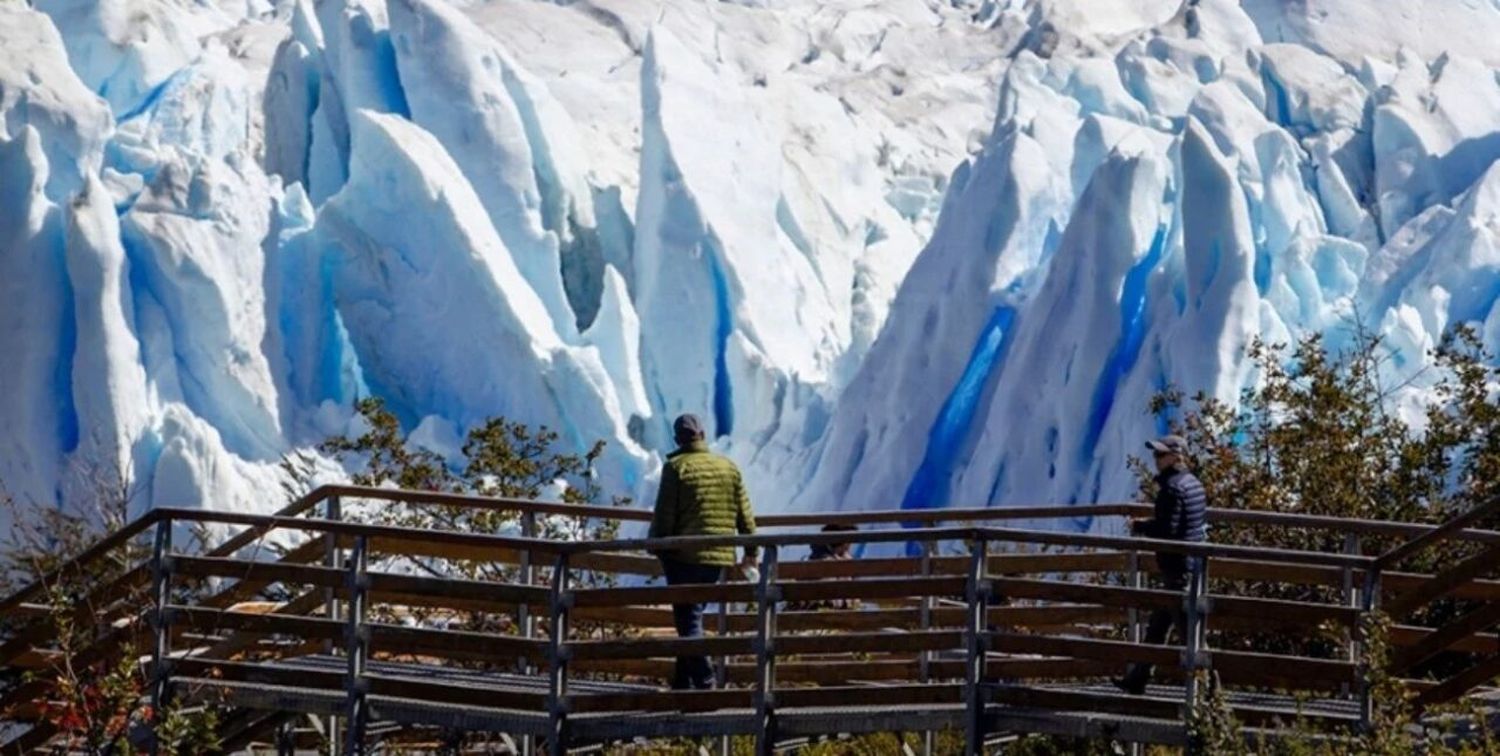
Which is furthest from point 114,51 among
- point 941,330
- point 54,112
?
point 941,330

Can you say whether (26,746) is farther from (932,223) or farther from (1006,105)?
(932,223)

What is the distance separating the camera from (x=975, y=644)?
10.1 metres

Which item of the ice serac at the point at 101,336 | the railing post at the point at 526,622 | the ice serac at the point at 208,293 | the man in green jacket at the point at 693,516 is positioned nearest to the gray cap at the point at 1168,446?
the man in green jacket at the point at 693,516

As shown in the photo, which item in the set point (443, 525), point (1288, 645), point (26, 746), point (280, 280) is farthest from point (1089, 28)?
point (26, 746)

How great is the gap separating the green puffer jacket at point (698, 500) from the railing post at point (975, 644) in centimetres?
93

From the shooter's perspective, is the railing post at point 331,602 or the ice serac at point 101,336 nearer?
the railing post at point 331,602

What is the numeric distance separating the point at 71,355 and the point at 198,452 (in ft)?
6.27

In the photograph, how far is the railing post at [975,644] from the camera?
1005 centimetres

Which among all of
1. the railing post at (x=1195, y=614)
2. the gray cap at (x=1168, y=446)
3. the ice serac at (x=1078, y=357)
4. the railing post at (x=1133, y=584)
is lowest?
the railing post at (x=1195, y=614)

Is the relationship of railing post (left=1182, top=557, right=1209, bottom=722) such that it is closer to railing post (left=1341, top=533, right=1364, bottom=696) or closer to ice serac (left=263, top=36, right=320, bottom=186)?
railing post (left=1341, top=533, right=1364, bottom=696)

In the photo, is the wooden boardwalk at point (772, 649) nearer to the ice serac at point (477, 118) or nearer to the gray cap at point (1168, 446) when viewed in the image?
the gray cap at point (1168, 446)

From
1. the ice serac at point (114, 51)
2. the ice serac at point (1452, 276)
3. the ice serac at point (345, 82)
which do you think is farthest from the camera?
the ice serac at point (114, 51)

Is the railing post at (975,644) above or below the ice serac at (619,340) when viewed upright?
below

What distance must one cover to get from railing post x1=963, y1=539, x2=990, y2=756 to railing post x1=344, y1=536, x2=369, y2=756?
2.18 meters
